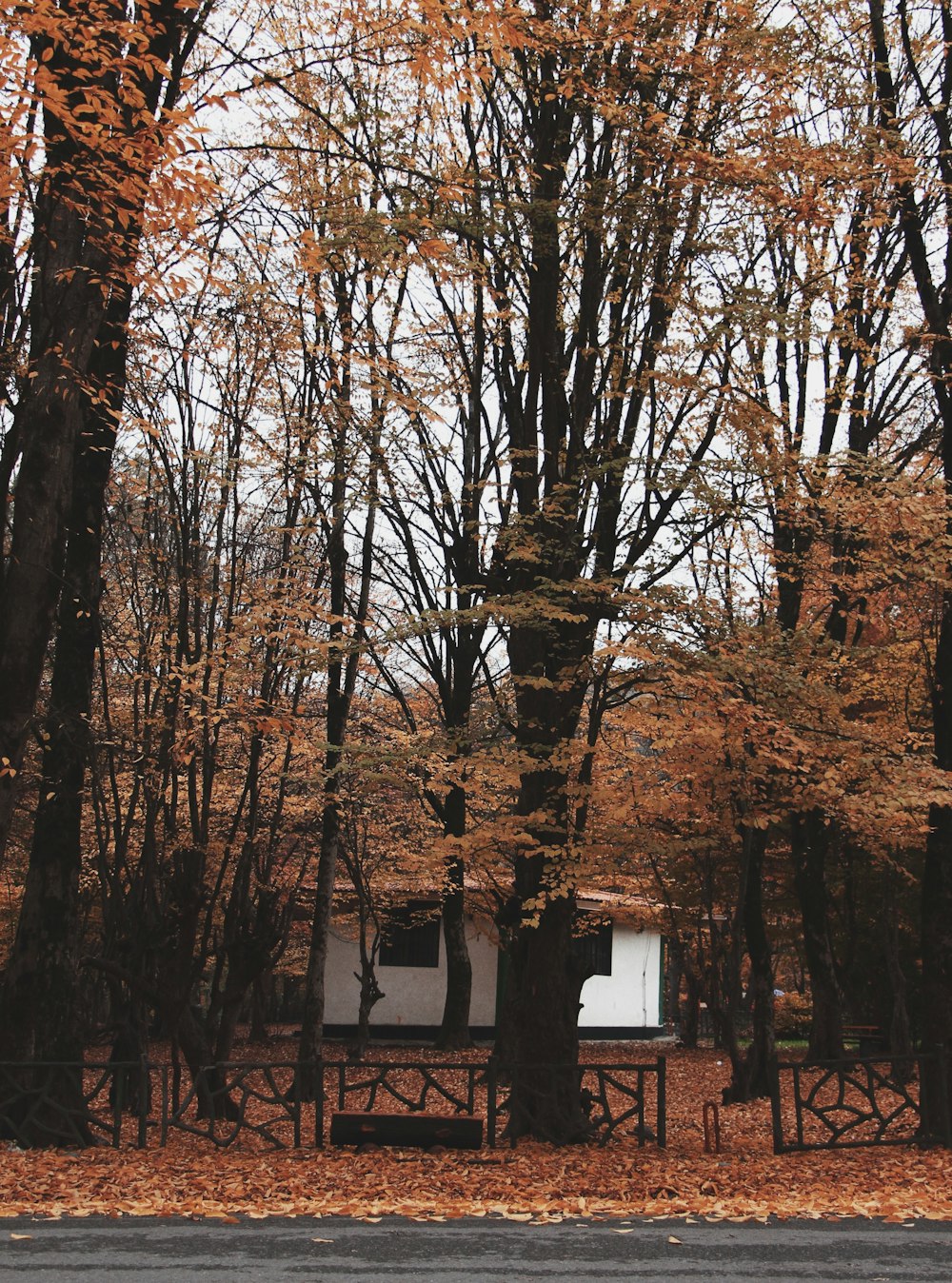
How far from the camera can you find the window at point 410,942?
32.5m

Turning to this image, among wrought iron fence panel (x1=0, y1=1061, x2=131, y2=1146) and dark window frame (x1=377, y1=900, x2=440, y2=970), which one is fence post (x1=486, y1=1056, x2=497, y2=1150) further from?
dark window frame (x1=377, y1=900, x2=440, y2=970)

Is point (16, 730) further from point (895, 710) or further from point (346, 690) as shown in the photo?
point (895, 710)

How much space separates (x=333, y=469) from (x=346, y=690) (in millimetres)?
3646

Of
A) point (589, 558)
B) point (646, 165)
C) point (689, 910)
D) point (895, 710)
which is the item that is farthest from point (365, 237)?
point (689, 910)

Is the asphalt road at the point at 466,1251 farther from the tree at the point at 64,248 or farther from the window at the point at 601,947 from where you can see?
the window at the point at 601,947

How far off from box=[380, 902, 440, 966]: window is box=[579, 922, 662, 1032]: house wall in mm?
5448

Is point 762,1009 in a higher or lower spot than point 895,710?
lower

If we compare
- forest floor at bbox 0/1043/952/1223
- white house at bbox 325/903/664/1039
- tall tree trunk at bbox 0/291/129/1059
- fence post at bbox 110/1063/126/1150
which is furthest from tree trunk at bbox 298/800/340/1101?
white house at bbox 325/903/664/1039

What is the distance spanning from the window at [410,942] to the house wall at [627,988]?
5448mm

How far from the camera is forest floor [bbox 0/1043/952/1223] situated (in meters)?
9.05

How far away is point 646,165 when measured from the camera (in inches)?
479

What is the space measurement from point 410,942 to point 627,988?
8.21m

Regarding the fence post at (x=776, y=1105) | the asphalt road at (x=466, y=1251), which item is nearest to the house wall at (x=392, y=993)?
the fence post at (x=776, y=1105)

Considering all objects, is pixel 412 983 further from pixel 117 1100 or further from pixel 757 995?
pixel 117 1100
